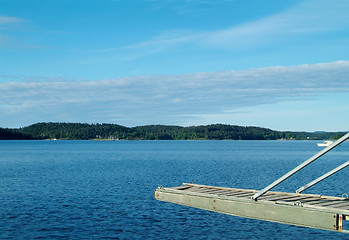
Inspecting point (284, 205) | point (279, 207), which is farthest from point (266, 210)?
point (284, 205)

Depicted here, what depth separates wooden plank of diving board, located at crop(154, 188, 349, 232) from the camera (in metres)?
14.4

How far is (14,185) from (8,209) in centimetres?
1483

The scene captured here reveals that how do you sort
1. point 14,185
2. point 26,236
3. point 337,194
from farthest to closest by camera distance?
point 14,185 → point 337,194 → point 26,236

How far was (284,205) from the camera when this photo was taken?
51.1 ft

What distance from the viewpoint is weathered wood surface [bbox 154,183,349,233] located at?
14.4 meters

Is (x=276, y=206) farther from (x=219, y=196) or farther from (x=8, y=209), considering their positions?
(x=8, y=209)

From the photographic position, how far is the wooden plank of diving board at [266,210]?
1440 cm

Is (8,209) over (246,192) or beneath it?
beneath

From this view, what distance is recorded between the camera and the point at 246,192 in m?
20.3

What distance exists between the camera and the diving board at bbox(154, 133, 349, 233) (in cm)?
1445

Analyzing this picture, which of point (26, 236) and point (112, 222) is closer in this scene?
point (26, 236)

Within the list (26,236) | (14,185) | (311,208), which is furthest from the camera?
(14,185)

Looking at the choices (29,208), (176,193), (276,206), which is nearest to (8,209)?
(29,208)

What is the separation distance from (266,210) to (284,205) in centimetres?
82
